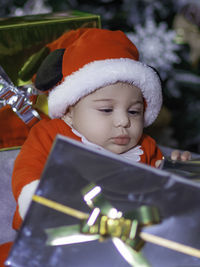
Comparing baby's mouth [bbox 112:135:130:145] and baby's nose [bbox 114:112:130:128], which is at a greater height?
baby's nose [bbox 114:112:130:128]

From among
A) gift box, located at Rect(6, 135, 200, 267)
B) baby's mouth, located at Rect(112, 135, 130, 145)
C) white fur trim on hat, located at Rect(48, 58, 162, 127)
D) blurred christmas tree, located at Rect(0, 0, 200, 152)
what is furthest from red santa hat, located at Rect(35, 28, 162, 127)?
blurred christmas tree, located at Rect(0, 0, 200, 152)

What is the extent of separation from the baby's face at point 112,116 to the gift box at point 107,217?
23 cm

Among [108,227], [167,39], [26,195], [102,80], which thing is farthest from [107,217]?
[167,39]

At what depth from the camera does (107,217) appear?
1.63 ft

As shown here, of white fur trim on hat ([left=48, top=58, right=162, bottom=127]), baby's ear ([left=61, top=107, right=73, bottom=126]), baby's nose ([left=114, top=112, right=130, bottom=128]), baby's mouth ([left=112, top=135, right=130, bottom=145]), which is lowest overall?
baby's mouth ([left=112, top=135, right=130, bottom=145])

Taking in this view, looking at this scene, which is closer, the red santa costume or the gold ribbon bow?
the gold ribbon bow

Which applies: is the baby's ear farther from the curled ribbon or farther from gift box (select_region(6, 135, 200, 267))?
gift box (select_region(6, 135, 200, 267))

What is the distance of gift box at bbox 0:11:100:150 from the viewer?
2.91ft

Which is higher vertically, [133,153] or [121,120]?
[121,120]

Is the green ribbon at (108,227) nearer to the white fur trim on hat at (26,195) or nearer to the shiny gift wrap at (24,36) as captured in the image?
the white fur trim on hat at (26,195)

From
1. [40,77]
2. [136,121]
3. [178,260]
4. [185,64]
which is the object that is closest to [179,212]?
[178,260]

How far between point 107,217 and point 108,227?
0.01 meters

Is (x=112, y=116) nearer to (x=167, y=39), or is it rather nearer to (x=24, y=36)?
(x=24, y=36)

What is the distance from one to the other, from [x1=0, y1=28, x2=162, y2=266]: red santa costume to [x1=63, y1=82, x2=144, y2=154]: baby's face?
0.01m
